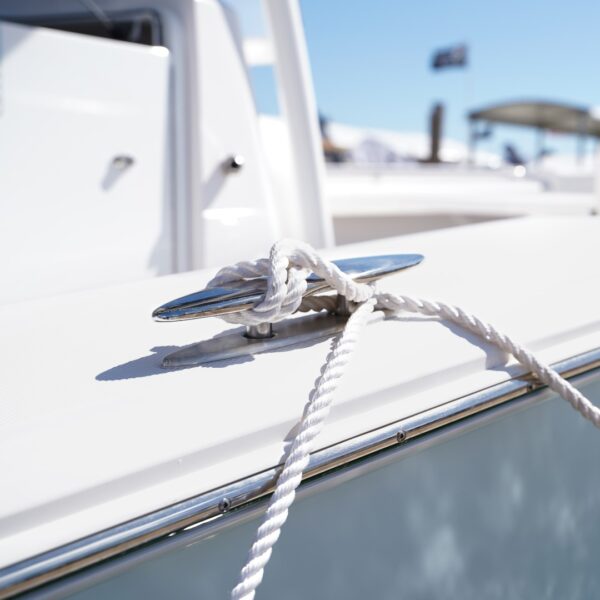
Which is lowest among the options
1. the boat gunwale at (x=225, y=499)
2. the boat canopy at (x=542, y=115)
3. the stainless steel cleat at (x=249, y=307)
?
the boat canopy at (x=542, y=115)

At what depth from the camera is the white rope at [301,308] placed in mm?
502

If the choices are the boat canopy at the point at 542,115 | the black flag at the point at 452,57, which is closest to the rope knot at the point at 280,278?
the boat canopy at the point at 542,115

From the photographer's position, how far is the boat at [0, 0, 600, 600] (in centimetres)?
48

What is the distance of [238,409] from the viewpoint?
55cm

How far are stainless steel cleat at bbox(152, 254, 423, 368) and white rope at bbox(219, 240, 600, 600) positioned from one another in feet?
0.05

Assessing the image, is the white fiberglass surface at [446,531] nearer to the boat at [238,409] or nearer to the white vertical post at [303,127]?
the boat at [238,409]

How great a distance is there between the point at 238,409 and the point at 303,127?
1.17 metres

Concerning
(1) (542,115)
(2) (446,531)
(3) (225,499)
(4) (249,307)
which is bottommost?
(1) (542,115)

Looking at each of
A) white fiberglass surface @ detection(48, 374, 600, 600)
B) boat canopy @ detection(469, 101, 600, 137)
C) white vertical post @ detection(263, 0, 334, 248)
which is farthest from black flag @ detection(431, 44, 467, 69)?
white fiberglass surface @ detection(48, 374, 600, 600)

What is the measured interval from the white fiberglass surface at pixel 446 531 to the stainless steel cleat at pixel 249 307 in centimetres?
17

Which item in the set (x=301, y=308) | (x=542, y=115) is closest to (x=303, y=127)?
(x=301, y=308)

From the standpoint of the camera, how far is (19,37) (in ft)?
3.95

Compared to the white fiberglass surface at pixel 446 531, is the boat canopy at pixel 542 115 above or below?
below

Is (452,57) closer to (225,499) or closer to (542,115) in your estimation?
(542,115)
